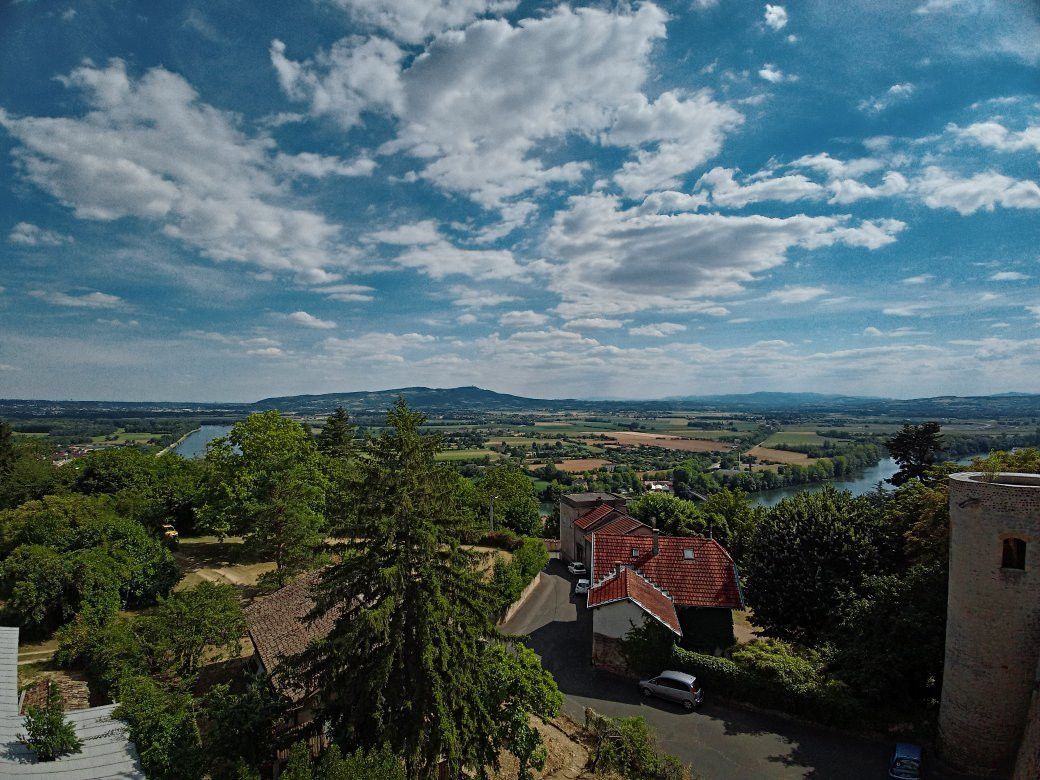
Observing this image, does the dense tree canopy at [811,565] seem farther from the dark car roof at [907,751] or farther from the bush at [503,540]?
the bush at [503,540]

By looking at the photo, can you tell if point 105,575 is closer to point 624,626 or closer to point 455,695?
point 455,695

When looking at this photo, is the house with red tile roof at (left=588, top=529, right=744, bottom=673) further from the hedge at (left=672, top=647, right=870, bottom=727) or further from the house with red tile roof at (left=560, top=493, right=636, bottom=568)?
the house with red tile roof at (left=560, top=493, right=636, bottom=568)

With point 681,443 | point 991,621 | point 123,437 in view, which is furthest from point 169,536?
point 681,443

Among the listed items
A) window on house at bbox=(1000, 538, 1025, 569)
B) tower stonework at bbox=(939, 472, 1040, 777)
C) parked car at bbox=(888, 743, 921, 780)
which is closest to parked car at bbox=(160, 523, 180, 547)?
parked car at bbox=(888, 743, 921, 780)

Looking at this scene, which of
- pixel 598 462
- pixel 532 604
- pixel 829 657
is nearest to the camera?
pixel 829 657

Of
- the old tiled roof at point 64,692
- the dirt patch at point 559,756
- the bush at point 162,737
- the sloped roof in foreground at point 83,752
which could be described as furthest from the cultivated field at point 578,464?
Answer: the sloped roof in foreground at point 83,752

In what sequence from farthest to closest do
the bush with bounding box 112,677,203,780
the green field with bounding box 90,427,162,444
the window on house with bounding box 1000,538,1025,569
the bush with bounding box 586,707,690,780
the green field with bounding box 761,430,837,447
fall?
the green field with bounding box 761,430,837,447 < the green field with bounding box 90,427,162,444 < the bush with bounding box 586,707,690,780 < the window on house with bounding box 1000,538,1025,569 < the bush with bounding box 112,677,203,780

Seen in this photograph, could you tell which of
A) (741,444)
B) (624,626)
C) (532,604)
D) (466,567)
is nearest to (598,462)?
(741,444)
